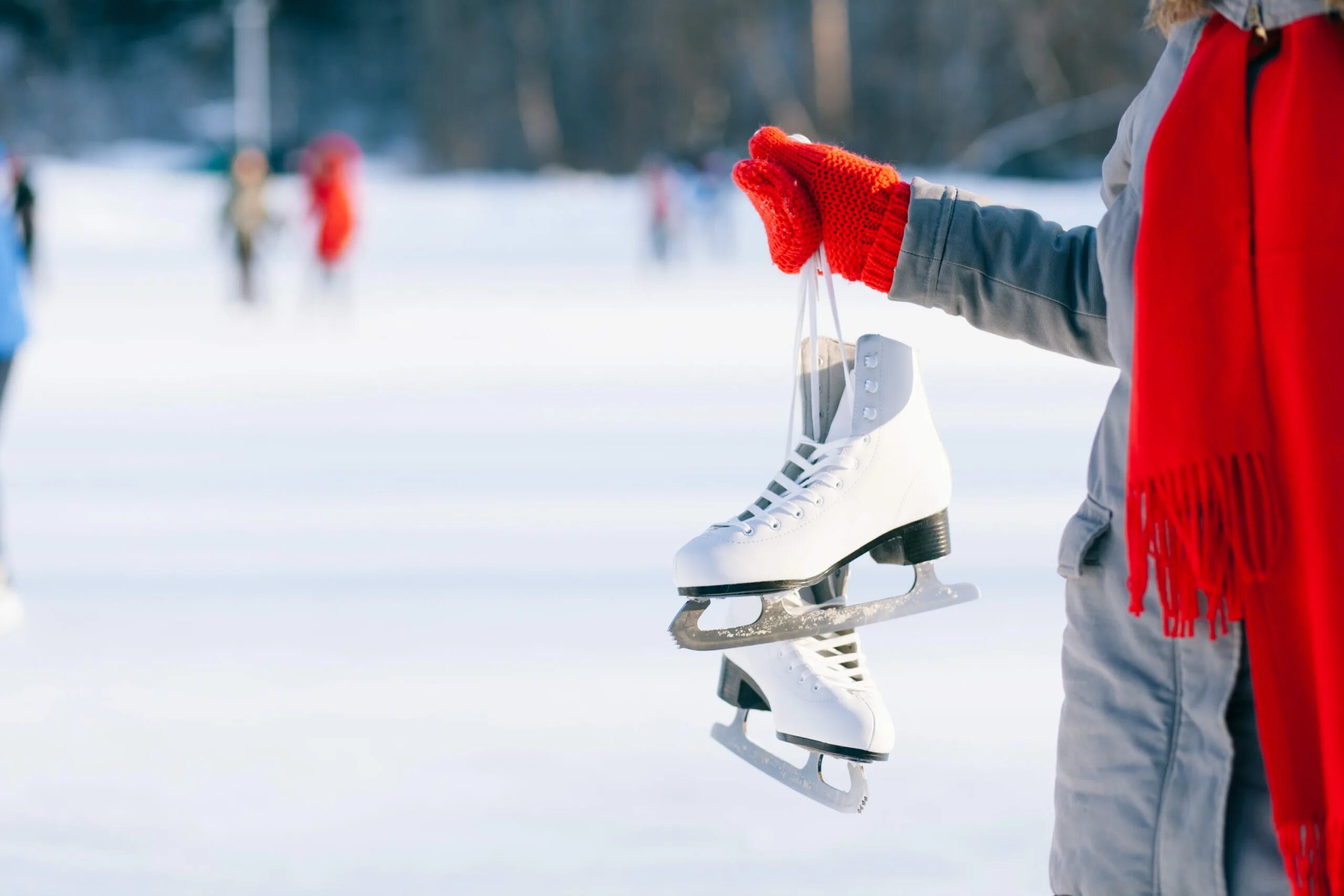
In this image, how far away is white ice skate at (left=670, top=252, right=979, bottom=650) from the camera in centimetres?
124

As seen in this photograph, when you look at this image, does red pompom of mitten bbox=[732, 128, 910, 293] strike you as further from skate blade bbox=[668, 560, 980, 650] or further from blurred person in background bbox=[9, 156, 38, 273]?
blurred person in background bbox=[9, 156, 38, 273]

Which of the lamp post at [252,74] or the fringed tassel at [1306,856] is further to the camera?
the lamp post at [252,74]

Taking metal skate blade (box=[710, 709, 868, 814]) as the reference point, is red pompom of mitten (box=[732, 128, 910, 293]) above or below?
above

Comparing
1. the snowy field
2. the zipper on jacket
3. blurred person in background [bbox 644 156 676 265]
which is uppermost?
blurred person in background [bbox 644 156 676 265]

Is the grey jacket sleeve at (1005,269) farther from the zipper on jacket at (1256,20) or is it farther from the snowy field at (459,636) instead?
the snowy field at (459,636)

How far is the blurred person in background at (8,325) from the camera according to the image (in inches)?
135

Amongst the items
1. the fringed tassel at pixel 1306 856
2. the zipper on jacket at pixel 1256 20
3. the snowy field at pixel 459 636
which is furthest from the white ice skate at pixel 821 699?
the snowy field at pixel 459 636

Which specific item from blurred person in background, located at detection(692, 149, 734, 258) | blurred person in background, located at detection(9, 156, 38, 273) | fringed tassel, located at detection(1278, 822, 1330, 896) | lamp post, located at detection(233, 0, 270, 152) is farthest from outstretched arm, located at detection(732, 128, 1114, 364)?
lamp post, located at detection(233, 0, 270, 152)

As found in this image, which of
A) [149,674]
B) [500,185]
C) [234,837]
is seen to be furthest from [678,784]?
[500,185]

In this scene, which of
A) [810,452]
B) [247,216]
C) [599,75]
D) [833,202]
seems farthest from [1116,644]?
[599,75]

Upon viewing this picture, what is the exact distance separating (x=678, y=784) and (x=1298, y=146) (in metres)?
1.64

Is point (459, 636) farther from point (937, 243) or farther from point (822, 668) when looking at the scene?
point (937, 243)

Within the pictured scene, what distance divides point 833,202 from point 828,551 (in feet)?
0.95

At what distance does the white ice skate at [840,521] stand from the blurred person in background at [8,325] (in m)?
2.58
